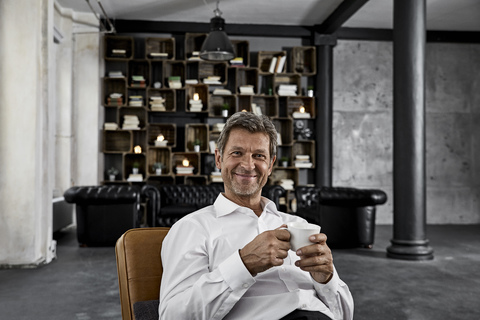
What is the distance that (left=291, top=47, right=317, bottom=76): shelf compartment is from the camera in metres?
8.85

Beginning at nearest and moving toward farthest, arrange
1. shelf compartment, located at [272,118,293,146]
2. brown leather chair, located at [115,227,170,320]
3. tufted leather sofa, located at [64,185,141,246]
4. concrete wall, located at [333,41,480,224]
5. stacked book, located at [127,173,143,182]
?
brown leather chair, located at [115,227,170,320]
tufted leather sofa, located at [64,185,141,246]
stacked book, located at [127,173,143,182]
shelf compartment, located at [272,118,293,146]
concrete wall, located at [333,41,480,224]

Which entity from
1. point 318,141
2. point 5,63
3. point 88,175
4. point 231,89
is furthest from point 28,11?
point 318,141

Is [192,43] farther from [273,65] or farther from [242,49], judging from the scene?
[273,65]

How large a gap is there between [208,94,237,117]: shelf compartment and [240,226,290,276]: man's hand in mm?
7547

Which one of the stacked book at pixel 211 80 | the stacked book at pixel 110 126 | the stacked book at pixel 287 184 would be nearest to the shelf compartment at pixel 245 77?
the stacked book at pixel 211 80

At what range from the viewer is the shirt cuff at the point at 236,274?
1.33 meters

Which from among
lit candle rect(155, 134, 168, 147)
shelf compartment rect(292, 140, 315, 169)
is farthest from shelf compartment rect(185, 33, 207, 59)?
shelf compartment rect(292, 140, 315, 169)

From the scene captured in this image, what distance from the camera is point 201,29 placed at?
345 inches

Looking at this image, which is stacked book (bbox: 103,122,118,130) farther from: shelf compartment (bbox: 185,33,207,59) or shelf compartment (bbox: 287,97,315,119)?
shelf compartment (bbox: 287,97,315,119)

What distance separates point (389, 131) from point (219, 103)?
3.43 m

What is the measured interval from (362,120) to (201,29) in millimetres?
3617

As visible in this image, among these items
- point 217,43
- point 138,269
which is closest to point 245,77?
point 217,43

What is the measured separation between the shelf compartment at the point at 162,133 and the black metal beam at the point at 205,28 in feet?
5.89

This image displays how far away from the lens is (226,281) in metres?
1.34
